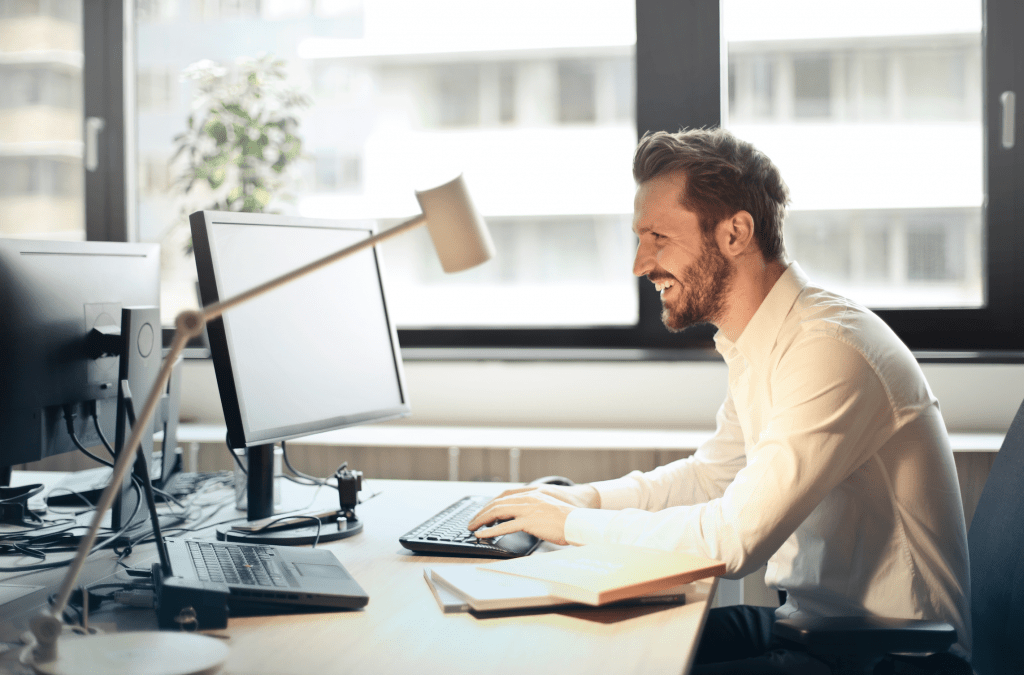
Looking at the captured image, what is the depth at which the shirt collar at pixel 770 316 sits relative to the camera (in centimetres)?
138

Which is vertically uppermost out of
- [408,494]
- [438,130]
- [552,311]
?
[438,130]

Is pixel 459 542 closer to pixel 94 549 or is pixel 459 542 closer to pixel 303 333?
pixel 303 333

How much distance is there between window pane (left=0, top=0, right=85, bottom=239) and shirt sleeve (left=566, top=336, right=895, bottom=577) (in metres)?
2.59

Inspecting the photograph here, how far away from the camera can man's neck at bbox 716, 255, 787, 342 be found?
58.4 inches

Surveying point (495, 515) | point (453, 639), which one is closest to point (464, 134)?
point (495, 515)

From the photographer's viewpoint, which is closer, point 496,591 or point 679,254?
point 496,591

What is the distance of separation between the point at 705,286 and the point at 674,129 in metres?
1.28

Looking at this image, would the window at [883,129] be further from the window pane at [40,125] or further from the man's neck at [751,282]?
the window pane at [40,125]

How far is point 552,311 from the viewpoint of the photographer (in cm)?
281

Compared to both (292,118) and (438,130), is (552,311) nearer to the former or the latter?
(438,130)

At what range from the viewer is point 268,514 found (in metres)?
1.47

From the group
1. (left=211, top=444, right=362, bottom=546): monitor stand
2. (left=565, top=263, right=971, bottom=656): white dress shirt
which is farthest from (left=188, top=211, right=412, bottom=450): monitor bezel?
(left=565, top=263, right=971, bottom=656): white dress shirt

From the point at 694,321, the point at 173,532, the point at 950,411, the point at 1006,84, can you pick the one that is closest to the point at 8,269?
the point at 173,532

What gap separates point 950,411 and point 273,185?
2.15 meters
